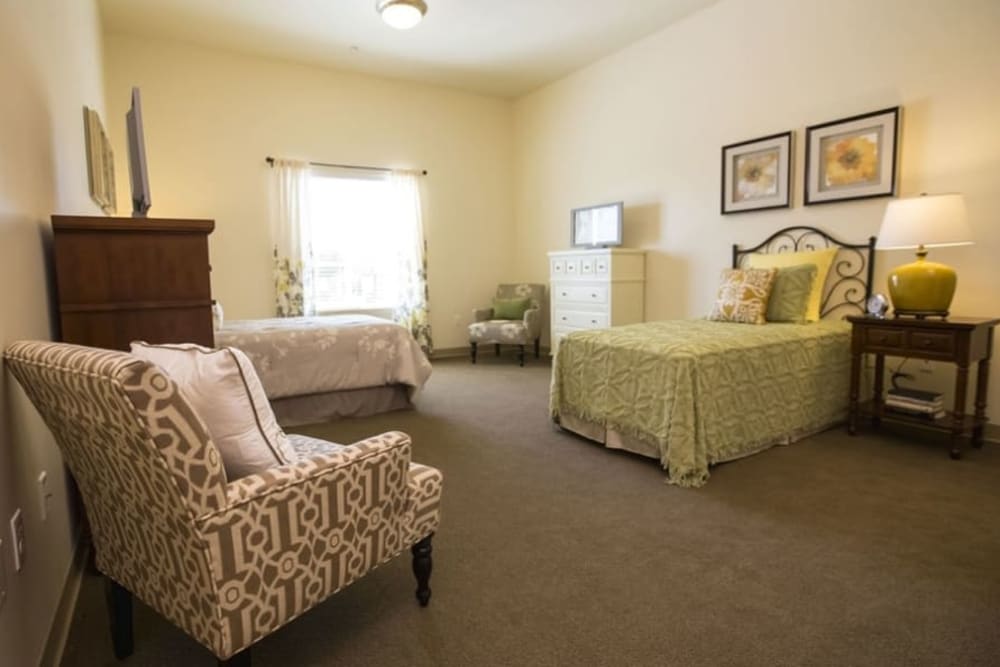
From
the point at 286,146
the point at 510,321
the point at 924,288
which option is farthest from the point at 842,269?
the point at 286,146

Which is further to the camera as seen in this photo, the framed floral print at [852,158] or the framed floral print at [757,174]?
the framed floral print at [757,174]

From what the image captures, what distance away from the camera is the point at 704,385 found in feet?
8.73

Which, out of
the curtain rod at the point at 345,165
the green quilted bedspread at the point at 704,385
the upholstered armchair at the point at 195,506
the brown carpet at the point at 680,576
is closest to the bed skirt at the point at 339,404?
the brown carpet at the point at 680,576

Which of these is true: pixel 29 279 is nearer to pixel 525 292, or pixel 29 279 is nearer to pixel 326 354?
pixel 326 354

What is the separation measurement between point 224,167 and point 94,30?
4.78ft

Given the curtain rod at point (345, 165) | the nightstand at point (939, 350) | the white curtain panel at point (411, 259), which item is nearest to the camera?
the nightstand at point (939, 350)

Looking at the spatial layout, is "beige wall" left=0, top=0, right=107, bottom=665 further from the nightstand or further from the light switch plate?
the nightstand

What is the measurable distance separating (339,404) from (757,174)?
11.9 ft

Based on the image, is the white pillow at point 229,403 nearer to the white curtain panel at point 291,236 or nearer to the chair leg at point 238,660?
the chair leg at point 238,660

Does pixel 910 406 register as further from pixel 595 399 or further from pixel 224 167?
pixel 224 167

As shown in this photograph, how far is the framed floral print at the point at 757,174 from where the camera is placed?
402 cm

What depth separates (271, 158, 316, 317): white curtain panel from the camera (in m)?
5.42

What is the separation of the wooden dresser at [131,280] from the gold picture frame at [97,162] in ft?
4.91

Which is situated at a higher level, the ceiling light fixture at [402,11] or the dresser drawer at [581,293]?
the ceiling light fixture at [402,11]
